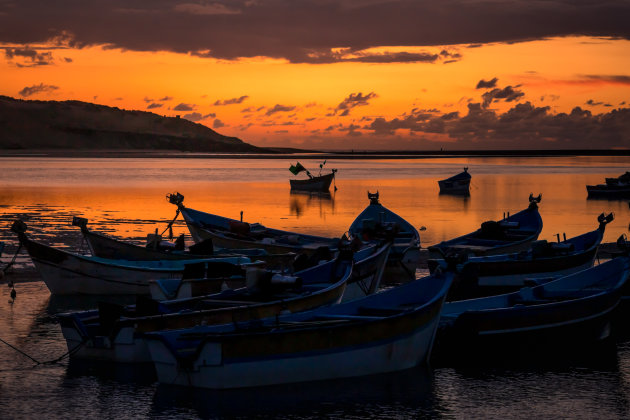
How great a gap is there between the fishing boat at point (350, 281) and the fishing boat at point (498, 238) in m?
2.83

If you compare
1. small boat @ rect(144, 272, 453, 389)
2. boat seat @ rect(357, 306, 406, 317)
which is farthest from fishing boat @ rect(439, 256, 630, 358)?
small boat @ rect(144, 272, 453, 389)

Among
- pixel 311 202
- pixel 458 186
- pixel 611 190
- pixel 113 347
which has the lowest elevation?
pixel 113 347

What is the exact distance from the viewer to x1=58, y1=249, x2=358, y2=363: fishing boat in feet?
43.8

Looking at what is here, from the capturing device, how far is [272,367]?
1227 cm

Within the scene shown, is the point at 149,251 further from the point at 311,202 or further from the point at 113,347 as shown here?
the point at 311,202

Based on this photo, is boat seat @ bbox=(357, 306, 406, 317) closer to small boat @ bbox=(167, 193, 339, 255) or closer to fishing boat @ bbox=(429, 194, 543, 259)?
fishing boat @ bbox=(429, 194, 543, 259)

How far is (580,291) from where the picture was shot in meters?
16.1

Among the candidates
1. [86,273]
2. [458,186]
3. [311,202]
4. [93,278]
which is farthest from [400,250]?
[458,186]

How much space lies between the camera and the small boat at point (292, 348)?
1208 centimetres

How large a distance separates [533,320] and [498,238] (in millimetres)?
10868

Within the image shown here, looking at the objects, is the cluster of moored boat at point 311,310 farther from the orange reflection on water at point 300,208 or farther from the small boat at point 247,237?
the orange reflection on water at point 300,208

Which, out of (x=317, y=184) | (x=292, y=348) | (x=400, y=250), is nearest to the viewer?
(x=292, y=348)

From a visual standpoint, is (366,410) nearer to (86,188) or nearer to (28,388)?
(28,388)

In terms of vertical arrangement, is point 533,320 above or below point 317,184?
below
